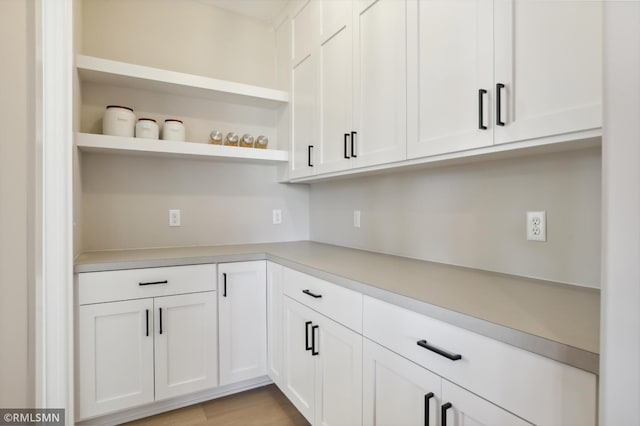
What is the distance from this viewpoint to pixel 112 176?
7.02ft

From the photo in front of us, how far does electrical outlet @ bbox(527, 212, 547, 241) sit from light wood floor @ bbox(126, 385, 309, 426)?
1477mm

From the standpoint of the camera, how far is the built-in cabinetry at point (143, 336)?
169 centimetres

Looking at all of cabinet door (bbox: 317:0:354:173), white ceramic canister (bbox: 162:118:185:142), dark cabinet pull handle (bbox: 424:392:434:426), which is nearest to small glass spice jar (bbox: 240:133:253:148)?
white ceramic canister (bbox: 162:118:185:142)

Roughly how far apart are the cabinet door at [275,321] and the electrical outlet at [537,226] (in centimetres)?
122

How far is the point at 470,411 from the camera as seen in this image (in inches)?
34.1

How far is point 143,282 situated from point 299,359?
3.03ft

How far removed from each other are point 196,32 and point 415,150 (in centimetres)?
194

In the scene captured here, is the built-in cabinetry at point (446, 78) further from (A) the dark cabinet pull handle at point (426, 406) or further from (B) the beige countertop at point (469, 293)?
(A) the dark cabinet pull handle at point (426, 406)

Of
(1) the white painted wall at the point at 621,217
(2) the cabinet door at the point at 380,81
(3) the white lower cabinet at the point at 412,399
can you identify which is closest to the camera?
(1) the white painted wall at the point at 621,217

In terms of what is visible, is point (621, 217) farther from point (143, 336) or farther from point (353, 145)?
point (143, 336)

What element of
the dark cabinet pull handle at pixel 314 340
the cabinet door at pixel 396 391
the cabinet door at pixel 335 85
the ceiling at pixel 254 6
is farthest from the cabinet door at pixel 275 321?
the ceiling at pixel 254 6

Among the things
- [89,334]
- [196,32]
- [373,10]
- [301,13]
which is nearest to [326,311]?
[89,334]

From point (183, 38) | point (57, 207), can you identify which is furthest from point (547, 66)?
point (183, 38)

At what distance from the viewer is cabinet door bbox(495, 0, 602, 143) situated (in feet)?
2.87
